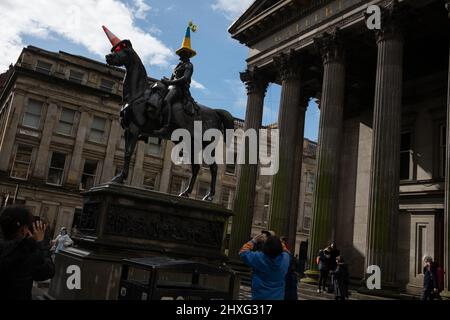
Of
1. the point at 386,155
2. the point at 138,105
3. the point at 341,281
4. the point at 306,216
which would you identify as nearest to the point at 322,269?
the point at 341,281

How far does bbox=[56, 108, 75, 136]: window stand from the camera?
3797cm

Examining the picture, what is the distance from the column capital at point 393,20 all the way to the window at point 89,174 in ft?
96.5

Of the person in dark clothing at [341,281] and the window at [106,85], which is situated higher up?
the window at [106,85]

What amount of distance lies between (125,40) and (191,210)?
14.3 ft

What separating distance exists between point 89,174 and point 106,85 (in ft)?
28.3

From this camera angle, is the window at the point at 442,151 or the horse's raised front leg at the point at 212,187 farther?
the window at the point at 442,151

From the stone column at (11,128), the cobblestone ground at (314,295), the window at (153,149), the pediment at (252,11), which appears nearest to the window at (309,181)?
the window at (153,149)

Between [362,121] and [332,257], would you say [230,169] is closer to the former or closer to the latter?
[362,121]

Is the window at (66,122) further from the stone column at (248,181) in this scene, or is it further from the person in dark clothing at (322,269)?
the person in dark clothing at (322,269)

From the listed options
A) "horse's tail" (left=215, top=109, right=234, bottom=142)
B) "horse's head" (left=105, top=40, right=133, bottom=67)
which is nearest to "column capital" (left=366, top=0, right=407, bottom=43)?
"horse's tail" (left=215, top=109, right=234, bottom=142)

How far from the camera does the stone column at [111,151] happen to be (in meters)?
39.1

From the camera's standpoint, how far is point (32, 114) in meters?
36.8

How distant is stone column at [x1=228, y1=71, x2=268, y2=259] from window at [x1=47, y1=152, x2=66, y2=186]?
20780 millimetres

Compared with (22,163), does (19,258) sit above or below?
below
